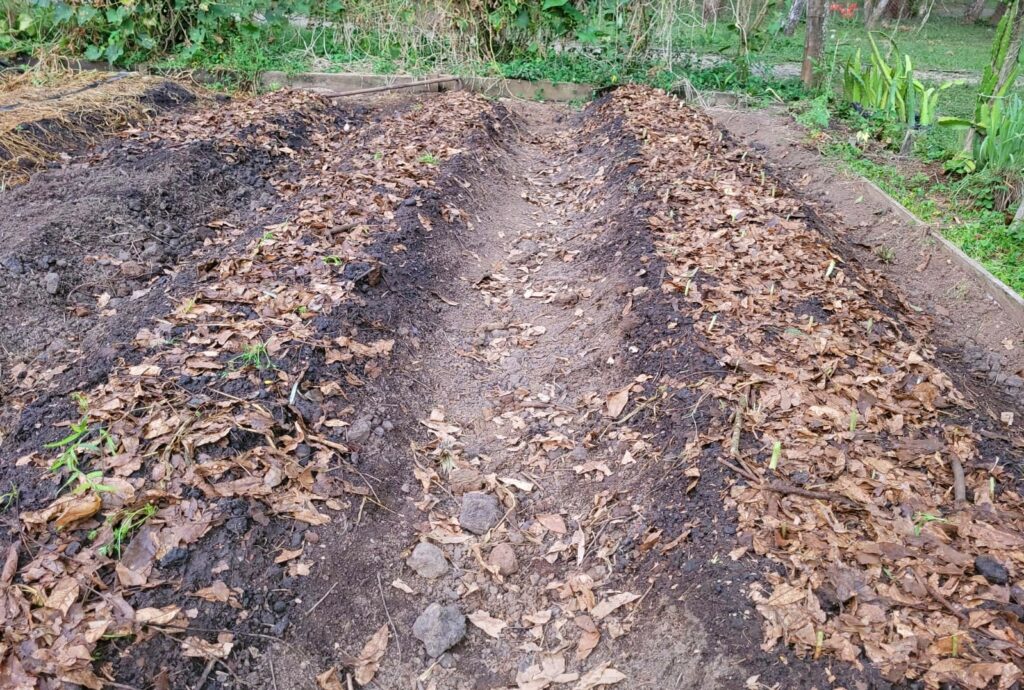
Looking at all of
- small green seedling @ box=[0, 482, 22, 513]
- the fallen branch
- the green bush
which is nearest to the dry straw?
the green bush

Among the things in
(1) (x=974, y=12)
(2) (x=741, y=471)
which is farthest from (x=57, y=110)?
(1) (x=974, y=12)

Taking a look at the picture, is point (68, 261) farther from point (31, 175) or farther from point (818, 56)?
point (818, 56)

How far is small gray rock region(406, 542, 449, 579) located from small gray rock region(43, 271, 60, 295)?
297cm

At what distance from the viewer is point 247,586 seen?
2.24 metres

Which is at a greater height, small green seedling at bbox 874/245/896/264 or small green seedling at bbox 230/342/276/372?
small green seedling at bbox 230/342/276/372

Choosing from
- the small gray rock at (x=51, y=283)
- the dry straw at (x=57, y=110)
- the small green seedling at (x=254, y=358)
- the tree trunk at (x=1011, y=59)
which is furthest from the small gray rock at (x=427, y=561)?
the tree trunk at (x=1011, y=59)

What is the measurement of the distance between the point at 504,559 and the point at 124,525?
1304 mm

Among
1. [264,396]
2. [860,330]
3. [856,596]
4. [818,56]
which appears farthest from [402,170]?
[818,56]

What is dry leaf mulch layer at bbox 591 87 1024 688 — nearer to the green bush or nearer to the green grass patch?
the green grass patch

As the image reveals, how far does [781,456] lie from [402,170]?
3.70 meters

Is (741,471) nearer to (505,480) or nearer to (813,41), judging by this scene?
(505,480)

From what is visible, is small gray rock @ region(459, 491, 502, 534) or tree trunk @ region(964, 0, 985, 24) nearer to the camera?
small gray rock @ region(459, 491, 502, 534)

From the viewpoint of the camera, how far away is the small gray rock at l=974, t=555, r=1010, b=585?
7.25 feet

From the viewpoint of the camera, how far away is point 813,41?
8211mm
